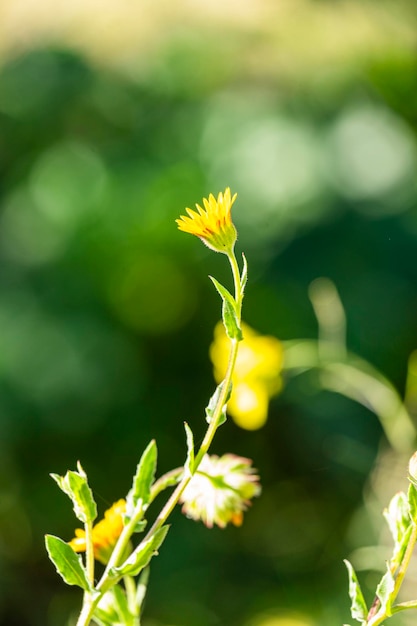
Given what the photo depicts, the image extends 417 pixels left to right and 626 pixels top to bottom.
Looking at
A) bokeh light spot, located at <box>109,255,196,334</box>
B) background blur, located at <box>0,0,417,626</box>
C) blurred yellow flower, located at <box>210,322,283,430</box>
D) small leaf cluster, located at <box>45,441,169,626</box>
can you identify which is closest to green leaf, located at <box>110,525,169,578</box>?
small leaf cluster, located at <box>45,441,169,626</box>

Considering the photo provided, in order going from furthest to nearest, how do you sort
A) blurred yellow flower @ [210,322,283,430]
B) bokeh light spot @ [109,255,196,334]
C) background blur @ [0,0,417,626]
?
bokeh light spot @ [109,255,196,334] → background blur @ [0,0,417,626] → blurred yellow flower @ [210,322,283,430]

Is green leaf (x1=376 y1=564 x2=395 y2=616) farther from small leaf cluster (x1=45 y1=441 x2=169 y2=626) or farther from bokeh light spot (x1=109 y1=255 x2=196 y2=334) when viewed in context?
bokeh light spot (x1=109 y1=255 x2=196 y2=334)

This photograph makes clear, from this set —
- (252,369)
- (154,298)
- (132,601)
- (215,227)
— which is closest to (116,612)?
(132,601)

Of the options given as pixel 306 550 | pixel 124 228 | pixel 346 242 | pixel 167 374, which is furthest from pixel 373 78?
pixel 306 550

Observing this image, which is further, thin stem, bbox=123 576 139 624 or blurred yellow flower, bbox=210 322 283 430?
blurred yellow flower, bbox=210 322 283 430

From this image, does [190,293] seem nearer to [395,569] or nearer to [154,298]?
[154,298]
